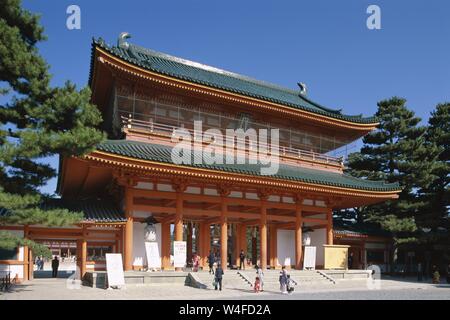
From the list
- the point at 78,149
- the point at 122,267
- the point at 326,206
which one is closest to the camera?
the point at 78,149

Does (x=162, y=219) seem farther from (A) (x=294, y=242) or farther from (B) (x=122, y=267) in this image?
(A) (x=294, y=242)

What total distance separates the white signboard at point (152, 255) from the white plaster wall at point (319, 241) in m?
11.9

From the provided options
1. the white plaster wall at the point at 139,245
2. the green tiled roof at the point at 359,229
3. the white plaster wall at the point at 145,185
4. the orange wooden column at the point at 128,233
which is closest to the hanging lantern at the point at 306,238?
the green tiled roof at the point at 359,229

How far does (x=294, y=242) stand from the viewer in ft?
100

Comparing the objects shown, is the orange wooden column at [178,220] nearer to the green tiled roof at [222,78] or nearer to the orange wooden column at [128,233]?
the orange wooden column at [128,233]

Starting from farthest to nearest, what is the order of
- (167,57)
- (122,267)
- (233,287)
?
(167,57) < (233,287) < (122,267)

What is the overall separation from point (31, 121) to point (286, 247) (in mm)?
18547

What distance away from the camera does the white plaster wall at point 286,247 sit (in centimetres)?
3014

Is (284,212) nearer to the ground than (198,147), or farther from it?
nearer to the ground

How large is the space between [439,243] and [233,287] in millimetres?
19492

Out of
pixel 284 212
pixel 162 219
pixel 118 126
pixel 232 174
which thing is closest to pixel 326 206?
pixel 284 212

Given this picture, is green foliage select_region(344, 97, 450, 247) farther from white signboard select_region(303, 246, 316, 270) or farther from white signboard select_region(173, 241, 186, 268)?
white signboard select_region(173, 241, 186, 268)

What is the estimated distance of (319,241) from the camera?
102 feet

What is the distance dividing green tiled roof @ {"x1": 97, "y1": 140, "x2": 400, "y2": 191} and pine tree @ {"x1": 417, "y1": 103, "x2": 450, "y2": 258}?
676 centimetres
